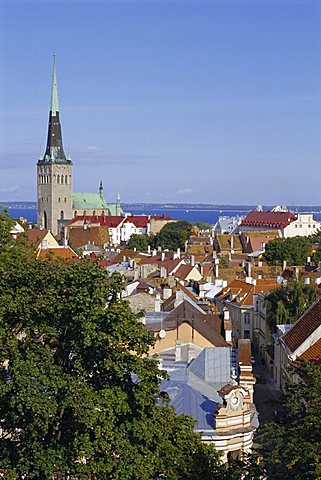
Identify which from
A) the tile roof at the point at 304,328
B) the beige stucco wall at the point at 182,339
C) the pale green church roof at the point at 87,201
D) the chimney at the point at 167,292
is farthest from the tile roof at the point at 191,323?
the pale green church roof at the point at 87,201

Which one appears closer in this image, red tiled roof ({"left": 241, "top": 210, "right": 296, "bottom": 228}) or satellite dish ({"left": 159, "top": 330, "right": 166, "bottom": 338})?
satellite dish ({"left": 159, "top": 330, "right": 166, "bottom": 338})

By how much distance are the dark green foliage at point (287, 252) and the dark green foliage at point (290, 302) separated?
34.5 m

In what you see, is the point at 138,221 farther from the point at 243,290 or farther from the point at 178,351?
the point at 178,351

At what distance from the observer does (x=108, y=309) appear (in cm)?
1705

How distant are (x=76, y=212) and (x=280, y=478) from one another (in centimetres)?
15089

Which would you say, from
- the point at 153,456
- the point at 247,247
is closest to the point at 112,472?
the point at 153,456

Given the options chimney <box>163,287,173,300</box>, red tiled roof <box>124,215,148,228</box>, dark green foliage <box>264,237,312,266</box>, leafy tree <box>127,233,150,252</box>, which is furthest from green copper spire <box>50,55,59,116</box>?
chimney <box>163,287,173,300</box>

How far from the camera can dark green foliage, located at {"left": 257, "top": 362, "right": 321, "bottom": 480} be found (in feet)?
51.2

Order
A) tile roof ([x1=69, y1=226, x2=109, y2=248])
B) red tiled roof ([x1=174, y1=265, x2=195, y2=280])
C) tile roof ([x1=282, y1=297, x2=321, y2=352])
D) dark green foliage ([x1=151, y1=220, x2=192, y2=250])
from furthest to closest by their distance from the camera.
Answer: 1. tile roof ([x1=69, y1=226, x2=109, y2=248])
2. dark green foliage ([x1=151, y1=220, x2=192, y2=250])
3. red tiled roof ([x1=174, y1=265, x2=195, y2=280])
4. tile roof ([x1=282, y1=297, x2=321, y2=352])

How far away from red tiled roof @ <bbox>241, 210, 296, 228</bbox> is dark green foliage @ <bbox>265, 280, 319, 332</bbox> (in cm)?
9311

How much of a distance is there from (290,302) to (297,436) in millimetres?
27583

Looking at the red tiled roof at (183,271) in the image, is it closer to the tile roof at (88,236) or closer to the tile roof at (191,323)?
the tile roof at (191,323)

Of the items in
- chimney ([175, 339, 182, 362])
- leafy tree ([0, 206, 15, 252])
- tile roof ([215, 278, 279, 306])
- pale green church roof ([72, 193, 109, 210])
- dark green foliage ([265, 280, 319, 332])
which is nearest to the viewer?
chimney ([175, 339, 182, 362])

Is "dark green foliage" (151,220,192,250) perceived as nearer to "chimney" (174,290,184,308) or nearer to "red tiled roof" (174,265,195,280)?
"red tiled roof" (174,265,195,280)
